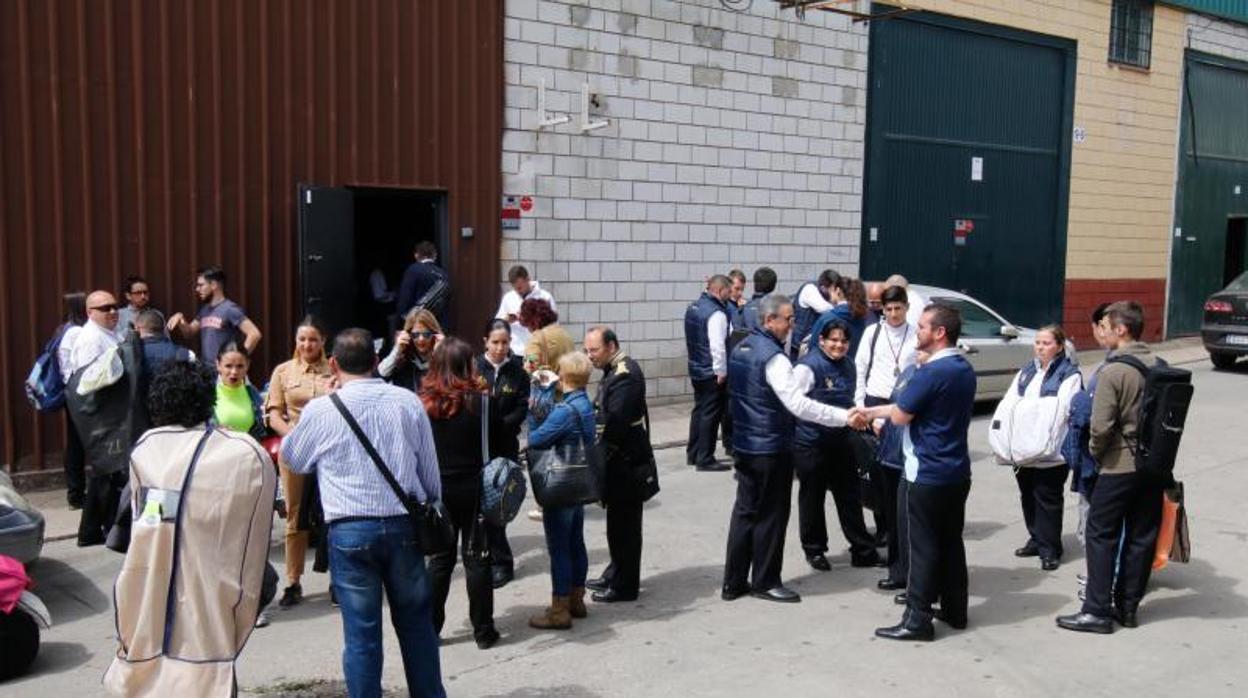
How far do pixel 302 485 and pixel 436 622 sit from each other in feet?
4.32

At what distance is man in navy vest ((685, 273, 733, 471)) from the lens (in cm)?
1058

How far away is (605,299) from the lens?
13359mm

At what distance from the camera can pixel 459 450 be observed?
5.71 meters

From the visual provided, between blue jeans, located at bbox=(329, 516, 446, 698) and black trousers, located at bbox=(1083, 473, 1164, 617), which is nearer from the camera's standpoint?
blue jeans, located at bbox=(329, 516, 446, 698)

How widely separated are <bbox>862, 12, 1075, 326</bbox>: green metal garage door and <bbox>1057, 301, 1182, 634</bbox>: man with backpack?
10121 millimetres

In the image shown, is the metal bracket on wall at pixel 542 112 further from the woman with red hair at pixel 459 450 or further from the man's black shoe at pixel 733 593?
the woman with red hair at pixel 459 450

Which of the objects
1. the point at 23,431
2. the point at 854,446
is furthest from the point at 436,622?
the point at 23,431

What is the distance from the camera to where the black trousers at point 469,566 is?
5.74 m

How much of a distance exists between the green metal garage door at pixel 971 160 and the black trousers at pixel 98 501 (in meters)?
11.0

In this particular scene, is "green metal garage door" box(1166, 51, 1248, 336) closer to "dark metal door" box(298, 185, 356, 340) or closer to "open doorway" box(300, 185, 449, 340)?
"open doorway" box(300, 185, 449, 340)

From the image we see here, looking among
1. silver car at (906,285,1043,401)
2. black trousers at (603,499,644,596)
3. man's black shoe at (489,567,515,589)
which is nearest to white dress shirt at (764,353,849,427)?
black trousers at (603,499,644,596)

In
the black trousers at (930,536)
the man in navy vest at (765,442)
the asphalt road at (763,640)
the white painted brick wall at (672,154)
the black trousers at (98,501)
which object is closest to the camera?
the asphalt road at (763,640)

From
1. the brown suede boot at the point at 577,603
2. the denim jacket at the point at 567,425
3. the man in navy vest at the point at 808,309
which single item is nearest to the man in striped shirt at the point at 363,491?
the denim jacket at the point at 567,425

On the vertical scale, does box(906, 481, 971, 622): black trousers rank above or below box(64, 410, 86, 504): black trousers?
above
